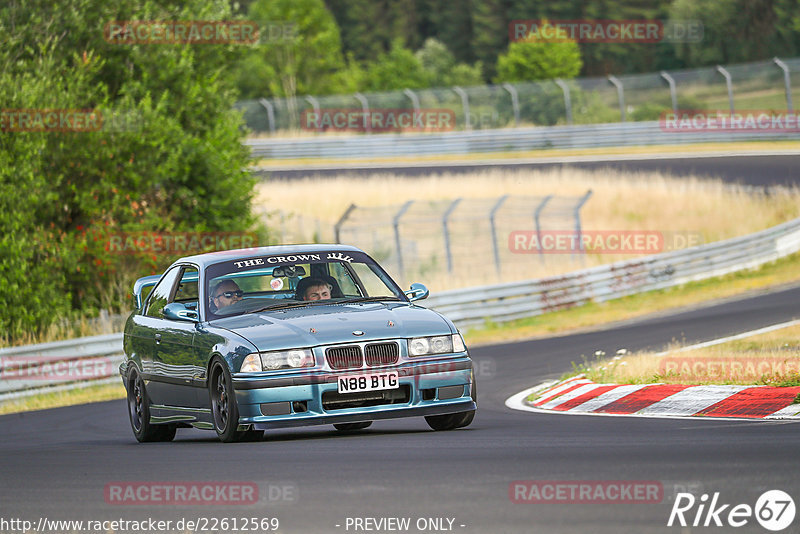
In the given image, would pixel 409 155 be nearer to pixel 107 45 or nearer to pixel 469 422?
pixel 107 45

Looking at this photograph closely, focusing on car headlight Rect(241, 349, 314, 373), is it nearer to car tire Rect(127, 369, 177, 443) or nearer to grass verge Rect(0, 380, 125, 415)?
car tire Rect(127, 369, 177, 443)

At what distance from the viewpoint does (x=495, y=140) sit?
160 feet

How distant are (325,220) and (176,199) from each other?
33.0 ft

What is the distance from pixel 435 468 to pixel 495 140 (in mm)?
42321

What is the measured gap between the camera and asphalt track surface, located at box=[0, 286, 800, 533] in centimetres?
575

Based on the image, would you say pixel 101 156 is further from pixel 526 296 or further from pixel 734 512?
pixel 734 512

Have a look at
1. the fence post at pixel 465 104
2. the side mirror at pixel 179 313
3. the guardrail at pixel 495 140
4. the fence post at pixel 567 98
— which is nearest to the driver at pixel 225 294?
the side mirror at pixel 179 313

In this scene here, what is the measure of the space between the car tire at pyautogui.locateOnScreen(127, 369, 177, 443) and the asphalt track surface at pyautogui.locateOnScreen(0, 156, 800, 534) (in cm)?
20

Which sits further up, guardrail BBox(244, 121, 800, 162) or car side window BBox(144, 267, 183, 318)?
car side window BBox(144, 267, 183, 318)

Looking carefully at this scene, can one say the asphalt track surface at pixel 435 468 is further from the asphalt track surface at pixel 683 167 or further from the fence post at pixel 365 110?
the fence post at pixel 365 110

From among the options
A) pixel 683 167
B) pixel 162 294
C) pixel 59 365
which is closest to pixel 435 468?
pixel 162 294

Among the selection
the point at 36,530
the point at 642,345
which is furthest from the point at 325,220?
the point at 36,530

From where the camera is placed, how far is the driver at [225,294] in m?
10.0

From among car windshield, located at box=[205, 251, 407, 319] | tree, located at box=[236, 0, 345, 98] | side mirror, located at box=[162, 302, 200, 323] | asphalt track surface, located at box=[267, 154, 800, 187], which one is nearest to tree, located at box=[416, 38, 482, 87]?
tree, located at box=[236, 0, 345, 98]
